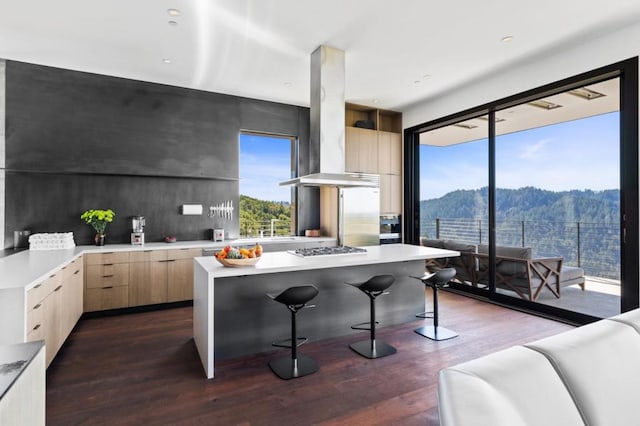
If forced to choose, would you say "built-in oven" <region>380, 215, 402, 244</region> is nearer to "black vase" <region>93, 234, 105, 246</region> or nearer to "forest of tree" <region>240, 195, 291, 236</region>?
"forest of tree" <region>240, 195, 291, 236</region>

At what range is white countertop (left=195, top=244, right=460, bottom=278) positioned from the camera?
8.92ft

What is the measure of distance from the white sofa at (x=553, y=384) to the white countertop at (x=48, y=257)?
2.60 m

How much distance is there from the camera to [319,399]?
2.36m

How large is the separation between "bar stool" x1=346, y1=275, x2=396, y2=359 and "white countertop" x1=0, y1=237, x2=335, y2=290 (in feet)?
7.27

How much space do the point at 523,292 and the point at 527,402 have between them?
4.25 meters

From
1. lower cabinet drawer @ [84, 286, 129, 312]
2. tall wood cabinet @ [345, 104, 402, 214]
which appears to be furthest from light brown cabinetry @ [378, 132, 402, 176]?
lower cabinet drawer @ [84, 286, 129, 312]

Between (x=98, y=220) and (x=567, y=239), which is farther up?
(x=98, y=220)

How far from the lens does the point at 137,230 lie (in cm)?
461

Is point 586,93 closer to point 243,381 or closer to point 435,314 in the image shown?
point 435,314

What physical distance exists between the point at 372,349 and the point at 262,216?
3.17 metres

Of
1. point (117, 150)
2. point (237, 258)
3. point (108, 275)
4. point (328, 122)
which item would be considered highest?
point (328, 122)

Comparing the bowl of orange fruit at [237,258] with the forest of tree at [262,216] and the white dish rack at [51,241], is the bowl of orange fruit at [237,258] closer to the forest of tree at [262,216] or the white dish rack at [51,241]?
the white dish rack at [51,241]

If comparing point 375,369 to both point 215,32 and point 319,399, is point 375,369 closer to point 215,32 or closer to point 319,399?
point 319,399

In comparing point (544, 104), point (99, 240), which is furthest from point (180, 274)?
point (544, 104)
